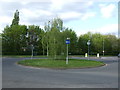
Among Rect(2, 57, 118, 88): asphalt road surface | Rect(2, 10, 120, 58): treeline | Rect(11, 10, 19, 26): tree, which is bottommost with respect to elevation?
Rect(2, 57, 118, 88): asphalt road surface

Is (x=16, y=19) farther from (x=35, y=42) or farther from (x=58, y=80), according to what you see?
(x=58, y=80)

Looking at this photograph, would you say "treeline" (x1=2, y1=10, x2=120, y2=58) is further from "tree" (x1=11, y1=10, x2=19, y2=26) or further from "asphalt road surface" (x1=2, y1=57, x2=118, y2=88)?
"asphalt road surface" (x1=2, y1=57, x2=118, y2=88)

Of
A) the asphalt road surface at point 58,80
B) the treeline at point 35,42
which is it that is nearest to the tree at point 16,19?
the treeline at point 35,42

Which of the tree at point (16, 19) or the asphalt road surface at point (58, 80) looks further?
the tree at point (16, 19)

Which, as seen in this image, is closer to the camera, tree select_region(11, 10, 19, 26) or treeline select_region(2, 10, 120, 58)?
treeline select_region(2, 10, 120, 58)

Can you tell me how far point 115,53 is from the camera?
72.5m

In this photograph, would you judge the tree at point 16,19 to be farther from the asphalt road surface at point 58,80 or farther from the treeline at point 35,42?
the asphalt road surface at point 58,80

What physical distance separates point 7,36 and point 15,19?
1104cm

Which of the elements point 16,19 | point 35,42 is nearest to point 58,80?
point 35,42

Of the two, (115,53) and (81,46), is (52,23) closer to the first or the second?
(81,46)

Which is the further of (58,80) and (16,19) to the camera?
(16,19)

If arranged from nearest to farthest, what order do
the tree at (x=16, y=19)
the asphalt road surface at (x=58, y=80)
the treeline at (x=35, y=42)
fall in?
1. the asphalt road surface at (x=58, y=80)
2. the treeline at (x=35, y=42)
3. the tree at (x=16, y=19)

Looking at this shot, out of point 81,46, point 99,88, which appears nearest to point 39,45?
point 81,46

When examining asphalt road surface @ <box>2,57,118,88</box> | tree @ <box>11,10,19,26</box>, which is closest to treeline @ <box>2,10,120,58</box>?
tree @ <box>11,10,19,26</box>
